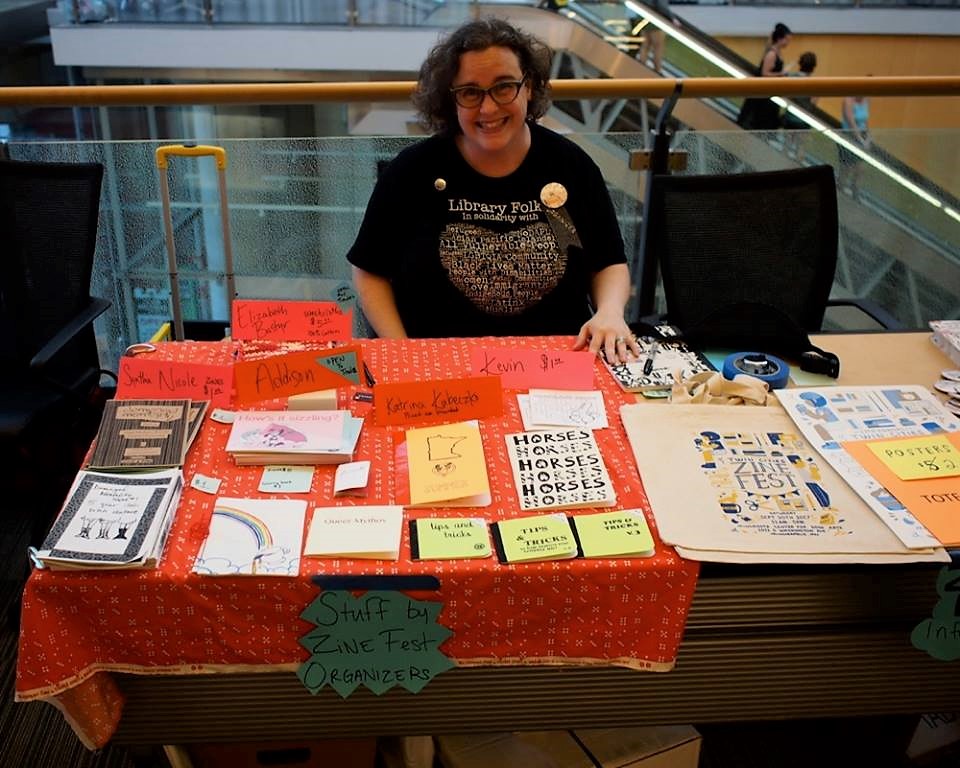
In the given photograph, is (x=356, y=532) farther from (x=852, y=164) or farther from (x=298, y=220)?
(x=852, y=164)

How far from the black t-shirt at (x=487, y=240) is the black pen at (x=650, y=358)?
338 millimetres

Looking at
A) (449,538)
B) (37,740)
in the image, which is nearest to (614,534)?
(449,538)

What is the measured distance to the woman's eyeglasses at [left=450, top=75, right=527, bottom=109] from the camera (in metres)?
1.76

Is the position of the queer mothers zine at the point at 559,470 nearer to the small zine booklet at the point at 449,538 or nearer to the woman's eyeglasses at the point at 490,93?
the small zine booklet at the point at 449,538

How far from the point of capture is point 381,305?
6.43ft

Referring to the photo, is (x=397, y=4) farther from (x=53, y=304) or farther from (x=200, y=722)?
(x=200, y=722)

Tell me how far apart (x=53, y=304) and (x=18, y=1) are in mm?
7242

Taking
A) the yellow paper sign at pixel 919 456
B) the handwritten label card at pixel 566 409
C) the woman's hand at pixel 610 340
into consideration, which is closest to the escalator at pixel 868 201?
the woman's hand at pixel 610 340

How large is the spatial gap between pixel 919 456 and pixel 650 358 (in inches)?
19.0

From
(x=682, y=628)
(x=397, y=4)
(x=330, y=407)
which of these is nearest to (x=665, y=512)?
(x=682, y=628)

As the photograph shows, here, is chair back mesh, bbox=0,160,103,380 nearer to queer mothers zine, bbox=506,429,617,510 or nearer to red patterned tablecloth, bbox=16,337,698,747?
red patterned tablecloth, bbox=16,337,698,747

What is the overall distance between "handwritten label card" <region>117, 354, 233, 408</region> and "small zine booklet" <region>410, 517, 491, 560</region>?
47 cm

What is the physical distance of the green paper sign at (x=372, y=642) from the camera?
3.65 ft

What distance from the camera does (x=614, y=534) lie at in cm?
116
